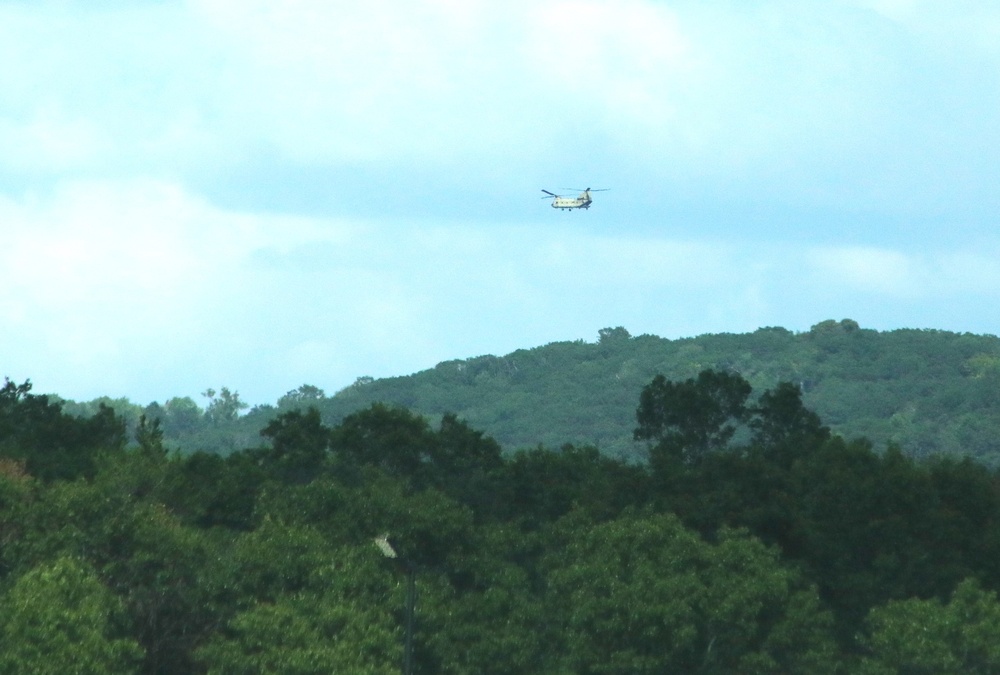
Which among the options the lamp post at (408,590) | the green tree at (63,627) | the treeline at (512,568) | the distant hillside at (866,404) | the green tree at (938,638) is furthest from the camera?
the distant hillside at (866,404)

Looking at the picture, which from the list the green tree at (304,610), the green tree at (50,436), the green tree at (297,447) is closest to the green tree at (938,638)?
the green tree at (304,610)

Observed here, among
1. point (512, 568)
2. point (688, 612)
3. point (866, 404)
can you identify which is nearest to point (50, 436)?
point (512, 568)

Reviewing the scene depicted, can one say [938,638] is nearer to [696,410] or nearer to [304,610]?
[304,610]

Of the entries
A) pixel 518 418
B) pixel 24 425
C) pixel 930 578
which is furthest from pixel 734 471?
pixel 518 418

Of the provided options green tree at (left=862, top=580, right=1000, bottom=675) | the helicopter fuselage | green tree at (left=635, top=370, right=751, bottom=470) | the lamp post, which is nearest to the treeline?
green tree at (left=862, top=580, right=1000, bottom=675)

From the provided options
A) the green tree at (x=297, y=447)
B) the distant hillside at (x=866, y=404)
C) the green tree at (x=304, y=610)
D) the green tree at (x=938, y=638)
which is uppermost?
the distant hillside at (x=866, y=404)

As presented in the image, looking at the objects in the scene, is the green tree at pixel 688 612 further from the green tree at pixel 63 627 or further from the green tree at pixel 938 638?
the green tree at pixel 63 627

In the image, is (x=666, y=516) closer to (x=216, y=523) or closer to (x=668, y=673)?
(x=668, y=673)

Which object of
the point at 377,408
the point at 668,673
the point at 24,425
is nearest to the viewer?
the point at 668,673
